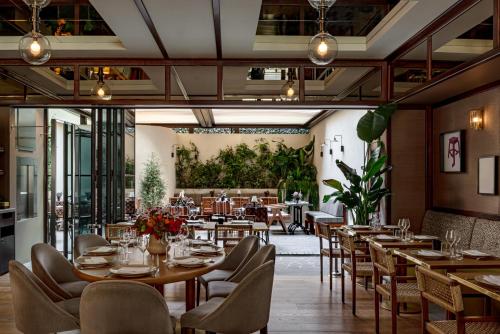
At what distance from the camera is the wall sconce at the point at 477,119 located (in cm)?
579

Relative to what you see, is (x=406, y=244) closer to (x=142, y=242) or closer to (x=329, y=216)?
(x=142, y=242)

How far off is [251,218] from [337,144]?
3760 mm

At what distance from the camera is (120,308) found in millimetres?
2773

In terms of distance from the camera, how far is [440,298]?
10.0ft

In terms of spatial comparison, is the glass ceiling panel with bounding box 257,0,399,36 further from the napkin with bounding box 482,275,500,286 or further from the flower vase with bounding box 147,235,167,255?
the napkin with bounding box 482,275,500,286

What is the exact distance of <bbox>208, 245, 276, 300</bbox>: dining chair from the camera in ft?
13.4

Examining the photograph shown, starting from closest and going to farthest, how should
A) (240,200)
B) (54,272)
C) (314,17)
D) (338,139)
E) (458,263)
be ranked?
1. (458,263)
2. (54,272)
3. (314,17)
4. (338,139)
5. (240,200)

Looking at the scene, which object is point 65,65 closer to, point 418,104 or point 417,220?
point 418,104

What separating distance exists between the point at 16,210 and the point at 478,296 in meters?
6.78

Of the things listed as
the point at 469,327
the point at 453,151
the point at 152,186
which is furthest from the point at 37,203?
the point at 469,327

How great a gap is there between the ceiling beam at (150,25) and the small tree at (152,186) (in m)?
7.89

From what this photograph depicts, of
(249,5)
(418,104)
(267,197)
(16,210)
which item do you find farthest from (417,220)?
(267,197)

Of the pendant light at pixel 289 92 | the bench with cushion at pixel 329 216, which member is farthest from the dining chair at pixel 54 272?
the bench with cushion at pixel 329 216

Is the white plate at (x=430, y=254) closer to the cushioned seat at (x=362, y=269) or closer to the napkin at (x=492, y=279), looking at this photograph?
the napkin at (x=492, y=279)
